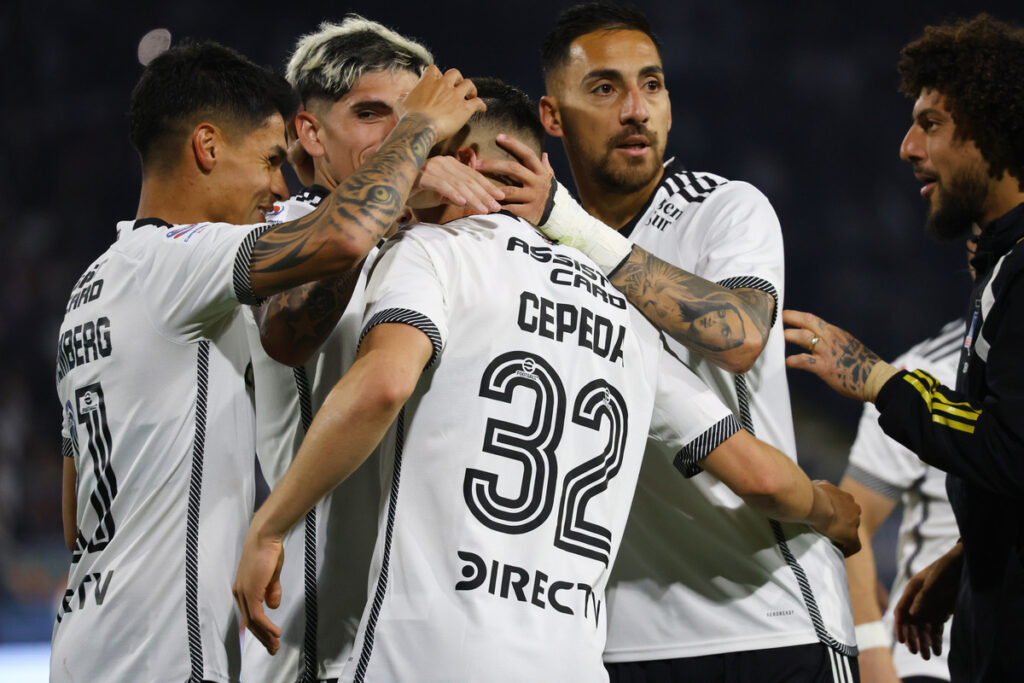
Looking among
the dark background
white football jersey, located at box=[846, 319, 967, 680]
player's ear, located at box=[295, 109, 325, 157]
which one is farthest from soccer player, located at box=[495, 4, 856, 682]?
the dark background

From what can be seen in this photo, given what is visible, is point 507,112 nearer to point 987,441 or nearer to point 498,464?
point 498,464

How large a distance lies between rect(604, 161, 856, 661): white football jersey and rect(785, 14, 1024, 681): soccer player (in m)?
0.16

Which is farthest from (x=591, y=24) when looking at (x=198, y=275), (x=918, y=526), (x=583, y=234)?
(x=918, y=526)

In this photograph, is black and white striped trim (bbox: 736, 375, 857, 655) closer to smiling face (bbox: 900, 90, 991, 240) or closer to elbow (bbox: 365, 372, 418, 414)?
smiling face (bbox: 900, 90, 991, 240)

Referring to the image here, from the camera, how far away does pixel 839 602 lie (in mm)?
2227

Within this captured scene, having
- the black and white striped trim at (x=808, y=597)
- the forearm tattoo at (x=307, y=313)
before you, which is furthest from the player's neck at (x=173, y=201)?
the black and white striped trim at (x=808, y=597)

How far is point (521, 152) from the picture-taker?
6.49 ft

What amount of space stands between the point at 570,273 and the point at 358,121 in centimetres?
112

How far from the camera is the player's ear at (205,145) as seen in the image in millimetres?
2357

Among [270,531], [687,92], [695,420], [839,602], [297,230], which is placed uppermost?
[687,92]

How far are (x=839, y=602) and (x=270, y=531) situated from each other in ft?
4.41

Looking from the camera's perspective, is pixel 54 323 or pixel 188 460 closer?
pixel 188 460

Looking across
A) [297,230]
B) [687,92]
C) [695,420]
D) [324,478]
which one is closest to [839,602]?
[695,420]

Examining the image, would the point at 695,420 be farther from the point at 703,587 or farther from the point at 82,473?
the point at 82,473
